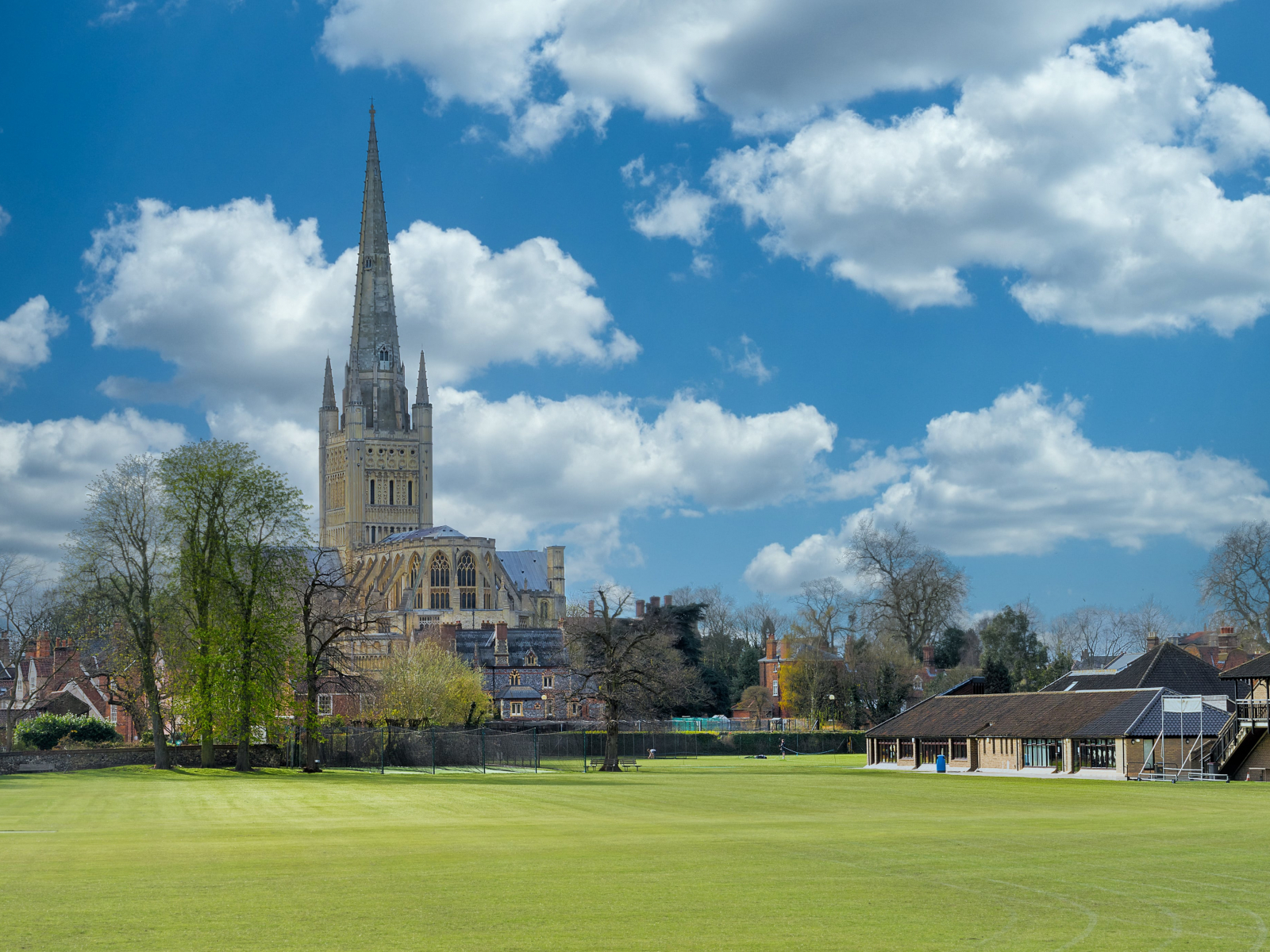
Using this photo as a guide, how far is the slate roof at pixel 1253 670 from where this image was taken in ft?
181

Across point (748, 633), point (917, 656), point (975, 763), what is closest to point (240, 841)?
point (975, 763)

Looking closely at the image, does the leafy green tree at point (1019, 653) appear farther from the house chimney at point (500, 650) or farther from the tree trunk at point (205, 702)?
the tree trunk at point (205, 702)

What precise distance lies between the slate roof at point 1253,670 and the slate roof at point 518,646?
207 feet

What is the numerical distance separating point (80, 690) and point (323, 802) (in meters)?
65.3

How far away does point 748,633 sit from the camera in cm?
17088

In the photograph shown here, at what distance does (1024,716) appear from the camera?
68875mm

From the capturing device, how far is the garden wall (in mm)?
55250

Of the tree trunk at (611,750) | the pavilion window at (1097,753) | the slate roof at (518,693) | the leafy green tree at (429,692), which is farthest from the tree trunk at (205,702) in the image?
the slate roof at (518,693)

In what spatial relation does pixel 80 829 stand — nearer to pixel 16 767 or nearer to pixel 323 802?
pixel 323 802

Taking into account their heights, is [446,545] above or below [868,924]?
above

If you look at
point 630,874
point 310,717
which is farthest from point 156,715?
point 630,874

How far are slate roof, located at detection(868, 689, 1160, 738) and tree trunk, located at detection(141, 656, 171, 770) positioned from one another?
37277mm

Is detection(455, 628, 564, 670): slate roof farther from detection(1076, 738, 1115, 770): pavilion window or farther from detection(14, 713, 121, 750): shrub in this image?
detection(1076, 738, 1115, 770): pavilion window

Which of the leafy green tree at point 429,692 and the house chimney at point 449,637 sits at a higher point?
the house chimney at point 449,637
